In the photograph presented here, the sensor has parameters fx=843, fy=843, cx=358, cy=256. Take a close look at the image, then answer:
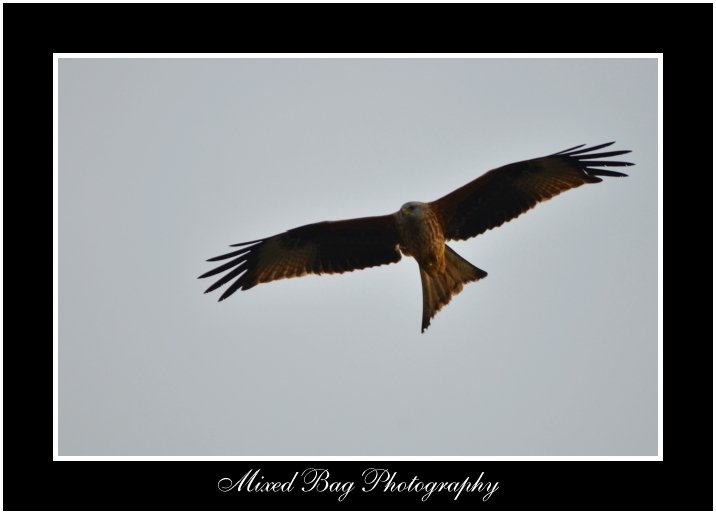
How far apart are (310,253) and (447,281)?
1553 millimetres

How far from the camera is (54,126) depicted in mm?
8453

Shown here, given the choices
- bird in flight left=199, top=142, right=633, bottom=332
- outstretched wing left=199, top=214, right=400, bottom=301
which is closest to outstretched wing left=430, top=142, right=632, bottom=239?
bird in flight left=199, top=142, right=633, bottom=332

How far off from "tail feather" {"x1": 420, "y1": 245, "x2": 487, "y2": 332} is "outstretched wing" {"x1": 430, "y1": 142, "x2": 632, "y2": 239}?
0.31 meters

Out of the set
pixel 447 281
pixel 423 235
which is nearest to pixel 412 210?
pixel 423 235

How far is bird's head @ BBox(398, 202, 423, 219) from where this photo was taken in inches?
336

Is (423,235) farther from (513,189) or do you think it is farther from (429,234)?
(513,189)

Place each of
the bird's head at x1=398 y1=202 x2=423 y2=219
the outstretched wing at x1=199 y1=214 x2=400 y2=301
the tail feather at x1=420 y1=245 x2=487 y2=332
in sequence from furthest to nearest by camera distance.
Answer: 1. the outstretched wing at x1=199 y1=214 x2=400 y2=301
2. the tail feather at x1=420 y1=245 x2=487 y2=332
3. the bird's head at x1=398 y1=202 x2=423 y2=219

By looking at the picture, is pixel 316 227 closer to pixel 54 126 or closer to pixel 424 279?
pixel 424 279

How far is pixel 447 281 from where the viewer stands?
8.93m

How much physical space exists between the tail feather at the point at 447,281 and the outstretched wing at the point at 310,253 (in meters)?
0.53

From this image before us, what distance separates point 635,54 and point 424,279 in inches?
128

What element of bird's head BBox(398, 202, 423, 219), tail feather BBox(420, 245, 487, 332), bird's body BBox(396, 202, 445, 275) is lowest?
tail feather BBox(420, 245, 487, 332)

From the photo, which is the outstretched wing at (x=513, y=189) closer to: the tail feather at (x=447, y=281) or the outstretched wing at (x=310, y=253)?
the tail feather at (x=447, y=281)

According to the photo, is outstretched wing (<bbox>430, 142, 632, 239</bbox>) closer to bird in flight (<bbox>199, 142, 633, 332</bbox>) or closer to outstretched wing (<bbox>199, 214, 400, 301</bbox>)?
bird in flight (<bbox>199, 142, 633, 332</bbox>)
